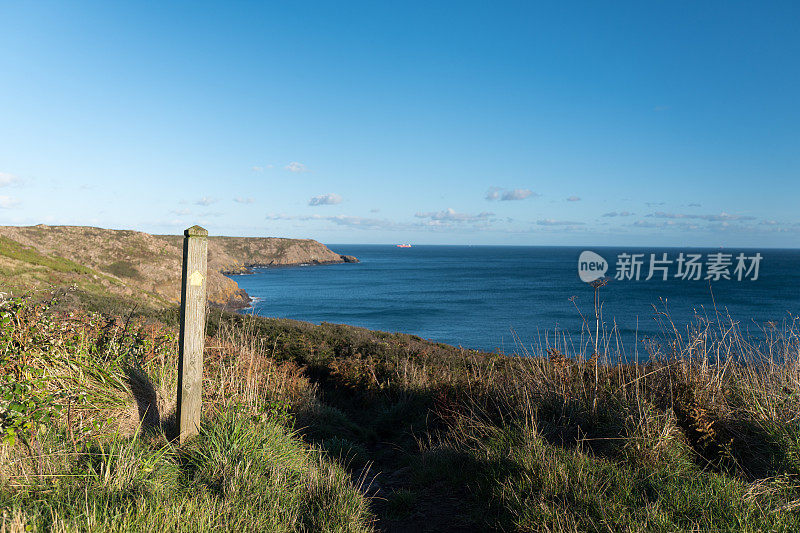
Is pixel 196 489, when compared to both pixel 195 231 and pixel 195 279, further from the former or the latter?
pixel 195 231

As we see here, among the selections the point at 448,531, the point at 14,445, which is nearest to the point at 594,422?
the point at 448,531

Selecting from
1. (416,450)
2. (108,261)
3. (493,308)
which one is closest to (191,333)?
(416,450)

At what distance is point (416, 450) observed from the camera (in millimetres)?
5316

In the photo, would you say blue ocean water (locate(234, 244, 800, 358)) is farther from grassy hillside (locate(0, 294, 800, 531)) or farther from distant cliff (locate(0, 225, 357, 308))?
grassy hillside (locate(0, 294, 800, 531))

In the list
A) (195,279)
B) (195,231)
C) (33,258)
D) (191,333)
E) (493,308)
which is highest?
(195,231)

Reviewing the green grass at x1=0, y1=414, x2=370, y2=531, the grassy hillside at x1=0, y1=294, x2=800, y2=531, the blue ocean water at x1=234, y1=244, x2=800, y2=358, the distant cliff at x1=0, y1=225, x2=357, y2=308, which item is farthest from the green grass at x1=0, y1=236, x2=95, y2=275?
the green grass at x1=0, y1=414, x2=370, y2=531

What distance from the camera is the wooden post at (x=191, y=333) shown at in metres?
4.14

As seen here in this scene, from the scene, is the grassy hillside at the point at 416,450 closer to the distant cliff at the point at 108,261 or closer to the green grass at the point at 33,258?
the distant cliff at the point at 108,261

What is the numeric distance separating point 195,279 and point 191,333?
1.61 ft

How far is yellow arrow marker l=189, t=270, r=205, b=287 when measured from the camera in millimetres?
4148

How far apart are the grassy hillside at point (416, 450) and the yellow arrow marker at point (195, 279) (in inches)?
51.2

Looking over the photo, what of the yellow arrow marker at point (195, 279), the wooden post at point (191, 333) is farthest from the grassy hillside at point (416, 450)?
the yellow arrow marker at point (195, 279)

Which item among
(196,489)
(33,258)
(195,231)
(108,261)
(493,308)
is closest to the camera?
(196,489)

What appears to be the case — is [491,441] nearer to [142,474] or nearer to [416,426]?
[416,426]
